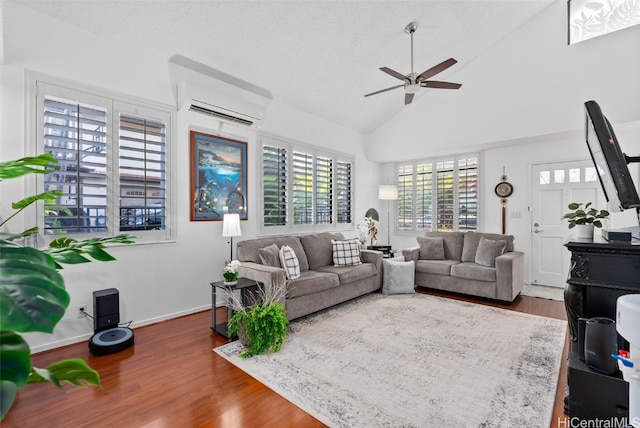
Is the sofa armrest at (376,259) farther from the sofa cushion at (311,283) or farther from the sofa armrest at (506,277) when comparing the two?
the sofa armrest at (506,277)

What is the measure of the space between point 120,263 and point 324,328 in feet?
7.21

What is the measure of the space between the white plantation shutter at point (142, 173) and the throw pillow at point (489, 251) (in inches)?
168

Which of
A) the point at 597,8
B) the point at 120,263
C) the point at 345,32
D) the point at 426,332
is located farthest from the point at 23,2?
the point at 597,8

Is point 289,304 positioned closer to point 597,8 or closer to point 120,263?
point 120,263

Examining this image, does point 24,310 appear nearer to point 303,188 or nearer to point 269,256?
point 269,256

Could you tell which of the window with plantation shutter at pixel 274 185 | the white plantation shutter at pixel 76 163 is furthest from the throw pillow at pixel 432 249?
the white plantation shutter at pixel 76 163

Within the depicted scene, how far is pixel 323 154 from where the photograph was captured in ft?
18.6

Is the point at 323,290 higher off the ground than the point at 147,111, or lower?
lower

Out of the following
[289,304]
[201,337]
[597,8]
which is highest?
[597,8]

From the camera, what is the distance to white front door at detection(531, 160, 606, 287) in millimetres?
4773

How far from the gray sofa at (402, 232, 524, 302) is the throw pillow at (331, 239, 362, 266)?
1.04 metres

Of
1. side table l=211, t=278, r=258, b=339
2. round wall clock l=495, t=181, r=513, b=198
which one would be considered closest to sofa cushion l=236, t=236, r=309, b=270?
side table l=211, t=278, r=258, b=339

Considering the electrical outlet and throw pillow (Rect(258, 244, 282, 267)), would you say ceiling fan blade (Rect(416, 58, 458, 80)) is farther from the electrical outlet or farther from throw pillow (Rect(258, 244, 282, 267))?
the electrical outlet

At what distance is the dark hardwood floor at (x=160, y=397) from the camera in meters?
1.88
